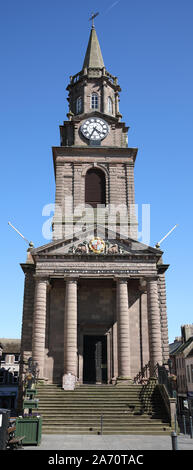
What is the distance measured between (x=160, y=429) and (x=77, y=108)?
103ft

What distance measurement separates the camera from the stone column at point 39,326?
26.4 m

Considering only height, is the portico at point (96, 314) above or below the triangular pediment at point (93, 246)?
below

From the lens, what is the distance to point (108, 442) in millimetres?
17047

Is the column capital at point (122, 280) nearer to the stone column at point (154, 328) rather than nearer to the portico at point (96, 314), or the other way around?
the portico at point (96, 314)

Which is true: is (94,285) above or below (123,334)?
above

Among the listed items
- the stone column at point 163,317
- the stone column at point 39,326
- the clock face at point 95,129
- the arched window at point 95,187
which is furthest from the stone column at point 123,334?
the clock face at point 95,129

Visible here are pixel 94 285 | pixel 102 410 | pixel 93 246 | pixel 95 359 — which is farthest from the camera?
A: pixel 94 285

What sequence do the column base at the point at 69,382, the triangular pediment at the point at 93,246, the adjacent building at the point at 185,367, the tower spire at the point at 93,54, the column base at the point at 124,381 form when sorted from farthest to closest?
1. the adjacent building at the point at 185,367
2. the tower spire at the point at 93,54
3. the triangular pediment at the point at 93,246
4. the column base at the point at 124,381
5. the column base at the point at 69,382

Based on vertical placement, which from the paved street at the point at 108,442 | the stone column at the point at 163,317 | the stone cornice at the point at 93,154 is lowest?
the paved street at the point at 108,442

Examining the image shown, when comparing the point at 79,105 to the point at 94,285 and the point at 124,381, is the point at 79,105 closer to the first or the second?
the point at 94,285

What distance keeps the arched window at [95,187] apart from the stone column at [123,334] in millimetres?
10683

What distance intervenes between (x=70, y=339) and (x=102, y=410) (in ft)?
17.7

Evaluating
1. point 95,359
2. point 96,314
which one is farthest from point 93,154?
point 95,359
